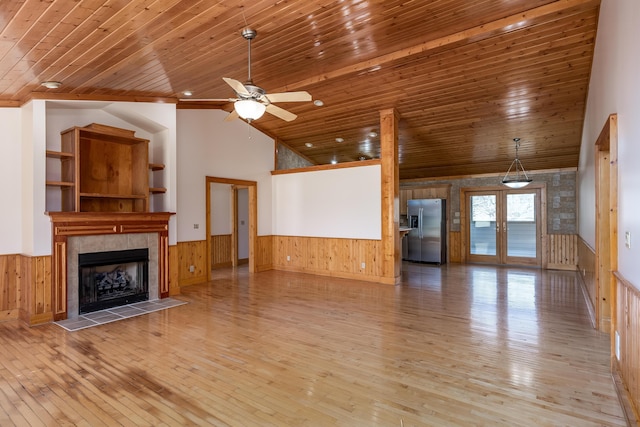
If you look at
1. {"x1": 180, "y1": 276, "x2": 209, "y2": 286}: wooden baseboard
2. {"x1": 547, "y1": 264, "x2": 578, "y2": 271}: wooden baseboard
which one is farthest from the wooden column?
{"x1": 547, "y1": 264, "x2": 578, "y2": 271}: wooden baseboard

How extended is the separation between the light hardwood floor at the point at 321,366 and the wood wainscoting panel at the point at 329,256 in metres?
1.71

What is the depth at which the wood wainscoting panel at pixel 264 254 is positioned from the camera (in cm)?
812

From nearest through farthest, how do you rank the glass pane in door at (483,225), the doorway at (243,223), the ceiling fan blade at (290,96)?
the ceiling fan blade at (290,96) < the doorway at (243,223) < the glass pane in door at (483,225)

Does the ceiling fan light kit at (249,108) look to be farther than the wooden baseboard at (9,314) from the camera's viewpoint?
No

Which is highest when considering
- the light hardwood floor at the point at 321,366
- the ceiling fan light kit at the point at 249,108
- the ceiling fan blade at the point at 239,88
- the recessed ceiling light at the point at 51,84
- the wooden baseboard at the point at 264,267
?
the recessed ceiling light at the point at 51,84

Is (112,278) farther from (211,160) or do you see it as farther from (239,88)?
(239,88)

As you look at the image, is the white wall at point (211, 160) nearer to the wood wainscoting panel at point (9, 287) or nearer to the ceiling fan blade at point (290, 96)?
the wood wainscoting panel at point (9, 287)

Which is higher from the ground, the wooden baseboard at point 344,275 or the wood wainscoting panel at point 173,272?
the wood wainscoting panel at point 173,272

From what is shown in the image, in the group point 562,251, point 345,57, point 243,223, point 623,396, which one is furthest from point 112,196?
point 562,251

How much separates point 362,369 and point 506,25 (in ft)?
13.0

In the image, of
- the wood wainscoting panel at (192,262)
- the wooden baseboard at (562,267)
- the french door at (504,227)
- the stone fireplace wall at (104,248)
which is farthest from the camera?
the french door at (504,227)

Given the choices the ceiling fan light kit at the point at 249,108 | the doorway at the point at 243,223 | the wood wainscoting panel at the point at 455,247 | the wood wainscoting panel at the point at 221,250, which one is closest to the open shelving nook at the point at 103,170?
the doorway at the point at 243,223

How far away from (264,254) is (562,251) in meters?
7.09

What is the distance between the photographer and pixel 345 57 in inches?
189
